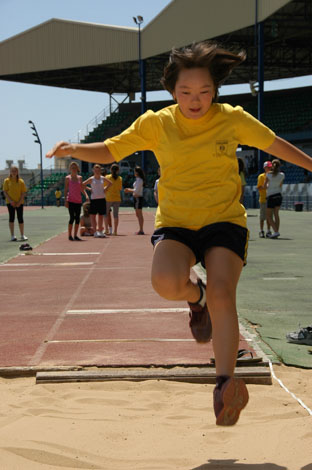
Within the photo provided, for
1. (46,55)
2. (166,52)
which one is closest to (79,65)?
(46,55)

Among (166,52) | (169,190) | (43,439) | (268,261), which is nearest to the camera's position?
(43,439)

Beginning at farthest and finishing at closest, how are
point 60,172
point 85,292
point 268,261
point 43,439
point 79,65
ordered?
1. point 60,172
2. point 79,65
3. point 268,261
4. point 85,292
5. point 43,439

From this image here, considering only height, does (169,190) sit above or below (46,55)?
below

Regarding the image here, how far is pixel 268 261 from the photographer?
41.6 feet

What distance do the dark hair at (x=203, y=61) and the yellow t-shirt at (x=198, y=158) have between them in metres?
0.18

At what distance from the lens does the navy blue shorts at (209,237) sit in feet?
12.8

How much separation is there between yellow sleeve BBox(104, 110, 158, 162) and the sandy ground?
1504 millimetres

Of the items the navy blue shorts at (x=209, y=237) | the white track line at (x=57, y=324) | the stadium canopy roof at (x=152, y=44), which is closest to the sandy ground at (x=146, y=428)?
the white track line at (x=57, y=324)

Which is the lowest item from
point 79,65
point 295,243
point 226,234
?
point 295,243

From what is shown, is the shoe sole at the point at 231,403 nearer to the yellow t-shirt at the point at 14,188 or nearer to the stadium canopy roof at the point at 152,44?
the yellow t-shirt at the point at 14,188

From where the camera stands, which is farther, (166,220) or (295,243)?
(295,243)

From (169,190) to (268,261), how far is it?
889 cm

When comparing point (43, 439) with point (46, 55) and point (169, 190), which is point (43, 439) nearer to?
point (169, 190)

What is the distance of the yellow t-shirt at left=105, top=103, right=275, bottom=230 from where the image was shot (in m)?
3.96
